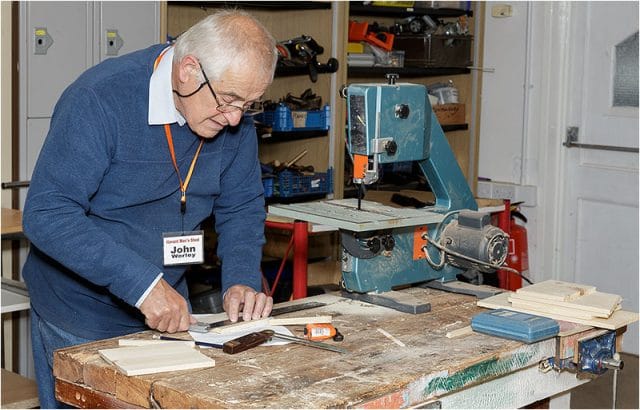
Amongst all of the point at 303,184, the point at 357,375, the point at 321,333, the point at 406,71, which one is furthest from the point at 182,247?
the point at 406,71

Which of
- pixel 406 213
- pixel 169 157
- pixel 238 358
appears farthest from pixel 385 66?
pixel 238 358

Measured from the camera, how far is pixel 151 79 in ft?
7.43

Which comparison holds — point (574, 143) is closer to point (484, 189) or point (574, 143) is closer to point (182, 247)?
point (484, 189)

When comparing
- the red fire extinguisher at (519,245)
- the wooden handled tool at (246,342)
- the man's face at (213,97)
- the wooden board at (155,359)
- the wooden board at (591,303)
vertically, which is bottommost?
the red fire extinguisher at (519,245)

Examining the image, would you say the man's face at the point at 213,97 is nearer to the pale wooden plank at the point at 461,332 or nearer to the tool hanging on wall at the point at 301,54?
the pale wooden plank at the point at 461,332

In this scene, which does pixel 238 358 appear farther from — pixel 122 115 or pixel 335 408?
pixel 122 115

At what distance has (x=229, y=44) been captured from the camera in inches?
84.6

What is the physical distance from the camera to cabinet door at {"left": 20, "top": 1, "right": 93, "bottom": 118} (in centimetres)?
366

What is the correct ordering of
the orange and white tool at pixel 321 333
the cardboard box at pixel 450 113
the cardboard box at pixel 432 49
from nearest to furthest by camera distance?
the orange and white tool at pixel 321 333, the cardboard box at pixel 432 49, the cardboard box at pixel 450 113

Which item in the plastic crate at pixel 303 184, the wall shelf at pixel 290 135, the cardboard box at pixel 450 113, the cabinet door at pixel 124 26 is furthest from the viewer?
the cardboard box at pixel 450 113

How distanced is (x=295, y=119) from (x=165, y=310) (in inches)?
94.1

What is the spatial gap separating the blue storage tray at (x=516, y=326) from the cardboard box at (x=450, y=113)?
3.02 metres

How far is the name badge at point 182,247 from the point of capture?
7.77ft

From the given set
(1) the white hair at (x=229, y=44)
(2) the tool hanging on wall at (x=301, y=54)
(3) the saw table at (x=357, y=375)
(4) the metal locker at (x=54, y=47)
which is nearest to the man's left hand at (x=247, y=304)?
(3) the saw table at (x=357, y=375)
